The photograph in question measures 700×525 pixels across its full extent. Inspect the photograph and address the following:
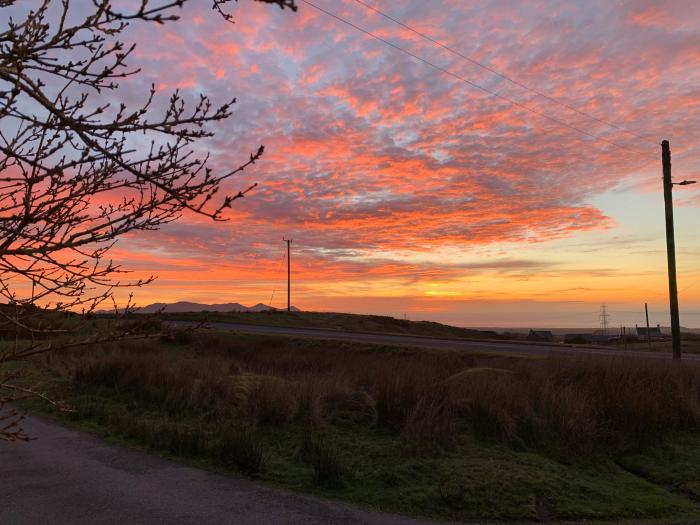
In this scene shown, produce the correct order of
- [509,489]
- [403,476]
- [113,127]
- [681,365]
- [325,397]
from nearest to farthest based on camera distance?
[113,127] → [509,489] → [403,476] → [325,397] → [681,365]

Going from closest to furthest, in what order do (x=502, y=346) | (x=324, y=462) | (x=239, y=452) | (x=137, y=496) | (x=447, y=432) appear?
(x=137, y=496), (x=324, y=462), (x=239, y=452), (x=447, y=432), (x=502, y=346)

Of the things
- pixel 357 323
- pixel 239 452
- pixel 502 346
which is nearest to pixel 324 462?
pixel 239 452

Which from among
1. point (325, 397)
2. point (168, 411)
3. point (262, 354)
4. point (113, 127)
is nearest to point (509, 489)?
point (325, 397)

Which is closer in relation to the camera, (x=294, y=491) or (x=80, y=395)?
(x=294, y=491)

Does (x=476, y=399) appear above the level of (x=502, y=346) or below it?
below

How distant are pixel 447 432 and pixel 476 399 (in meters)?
1.19

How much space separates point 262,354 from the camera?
20.0 metres

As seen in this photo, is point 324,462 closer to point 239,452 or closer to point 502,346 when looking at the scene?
point 239,452

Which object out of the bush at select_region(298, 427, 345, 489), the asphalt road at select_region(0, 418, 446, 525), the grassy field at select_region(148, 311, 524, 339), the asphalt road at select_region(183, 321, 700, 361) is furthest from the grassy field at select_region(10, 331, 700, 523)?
the grassy field at select_region(148, 311, 524, 339)

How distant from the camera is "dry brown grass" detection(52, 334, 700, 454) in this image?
8.59 meters

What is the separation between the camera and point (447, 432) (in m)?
8.27

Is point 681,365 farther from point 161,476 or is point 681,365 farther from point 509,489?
point 161,476

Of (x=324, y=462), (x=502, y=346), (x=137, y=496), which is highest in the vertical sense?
(x=502, y=346)

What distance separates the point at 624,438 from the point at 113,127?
9017 millimetres
